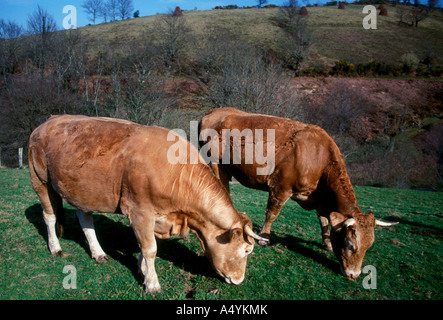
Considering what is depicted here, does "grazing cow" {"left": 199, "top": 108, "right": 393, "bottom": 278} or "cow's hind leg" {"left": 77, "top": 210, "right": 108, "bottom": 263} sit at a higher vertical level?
"grazing cow" {"left": 199, "top": 108, "right": 393, "bottom": 278}

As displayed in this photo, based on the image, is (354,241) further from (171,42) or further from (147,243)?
(171,42)

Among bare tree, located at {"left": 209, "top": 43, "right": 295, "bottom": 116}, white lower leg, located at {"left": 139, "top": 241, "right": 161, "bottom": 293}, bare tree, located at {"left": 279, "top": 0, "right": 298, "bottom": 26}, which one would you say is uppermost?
bare tree, located at {"left": 279, "top": 0, "right": 298, "bottom": 26}

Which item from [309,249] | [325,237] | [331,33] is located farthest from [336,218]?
[331,33]

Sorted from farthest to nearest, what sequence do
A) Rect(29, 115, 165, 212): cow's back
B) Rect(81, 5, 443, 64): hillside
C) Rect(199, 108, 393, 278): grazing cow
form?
Rect(81, 5, 443, 64): hillside < Rect(199, 108, 393, 278): grazing cow < Rect(29, 115, 165, 212): cow's back

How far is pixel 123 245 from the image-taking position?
638 centimetres

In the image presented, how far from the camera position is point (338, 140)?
120ft

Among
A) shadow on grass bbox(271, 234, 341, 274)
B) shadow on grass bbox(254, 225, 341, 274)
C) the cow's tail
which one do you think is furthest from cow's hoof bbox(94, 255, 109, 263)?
shadow on grass bbox(271, 234, 341, 274)

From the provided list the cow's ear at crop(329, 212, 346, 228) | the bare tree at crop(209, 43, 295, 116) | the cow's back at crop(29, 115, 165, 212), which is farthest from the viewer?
the bare tree at crop(209, 43, 295, 116)

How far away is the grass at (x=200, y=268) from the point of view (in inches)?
180

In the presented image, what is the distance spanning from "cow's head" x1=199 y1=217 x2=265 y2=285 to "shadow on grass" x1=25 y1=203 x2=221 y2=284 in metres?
0.59

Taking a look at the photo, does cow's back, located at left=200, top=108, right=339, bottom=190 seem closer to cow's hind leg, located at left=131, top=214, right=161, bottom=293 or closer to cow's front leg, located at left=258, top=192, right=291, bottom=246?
cow's front leg, located at left=258, top=192, right=291, bottom=246

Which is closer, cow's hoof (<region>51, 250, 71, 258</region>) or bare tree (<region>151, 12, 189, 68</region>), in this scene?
cow's hoof (<region>51, 250, 71, 258</region>)

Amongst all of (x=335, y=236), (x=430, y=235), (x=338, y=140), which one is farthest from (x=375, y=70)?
(x=335, y=236)

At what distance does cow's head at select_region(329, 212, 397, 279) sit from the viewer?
4855 mm
